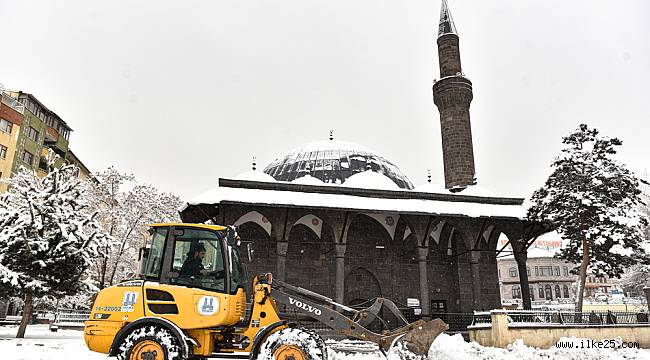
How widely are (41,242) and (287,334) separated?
420 inches

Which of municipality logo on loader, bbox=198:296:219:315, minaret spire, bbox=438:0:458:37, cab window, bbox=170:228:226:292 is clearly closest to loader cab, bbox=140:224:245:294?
cab window, bbox=170:228:226:292

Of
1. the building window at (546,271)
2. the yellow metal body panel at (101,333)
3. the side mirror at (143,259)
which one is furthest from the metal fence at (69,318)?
the building window at (546,271)

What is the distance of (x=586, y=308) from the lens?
4028 centimetres

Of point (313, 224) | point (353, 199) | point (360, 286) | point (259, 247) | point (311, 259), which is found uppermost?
point (353, 199)

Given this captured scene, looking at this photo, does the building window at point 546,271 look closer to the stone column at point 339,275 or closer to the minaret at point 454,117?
the minaret at point 454,117

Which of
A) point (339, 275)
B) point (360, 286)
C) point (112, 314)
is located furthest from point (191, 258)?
point (360, 286)

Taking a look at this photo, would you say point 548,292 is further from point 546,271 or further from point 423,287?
point 423,287

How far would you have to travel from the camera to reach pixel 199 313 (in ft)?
19.3

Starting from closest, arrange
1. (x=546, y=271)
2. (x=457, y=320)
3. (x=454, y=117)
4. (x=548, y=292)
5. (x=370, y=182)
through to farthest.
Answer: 1. (x=457, y=320)
2. (x=370, y=182)
3. (x=454, y=117)
4. (x=548, y=292)
5. (x=546, y=271)

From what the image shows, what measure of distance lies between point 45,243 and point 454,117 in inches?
733

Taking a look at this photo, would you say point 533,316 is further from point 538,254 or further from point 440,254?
point 538,254

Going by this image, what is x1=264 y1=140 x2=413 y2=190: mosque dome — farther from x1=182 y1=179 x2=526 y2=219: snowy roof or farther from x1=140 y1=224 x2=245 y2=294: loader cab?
x1=140 y1=224 x2=245 y2=294: loader cab

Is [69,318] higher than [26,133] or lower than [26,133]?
lower

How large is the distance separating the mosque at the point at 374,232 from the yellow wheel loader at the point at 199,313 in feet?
28.8
